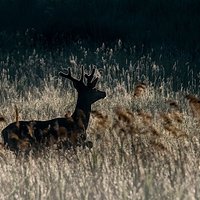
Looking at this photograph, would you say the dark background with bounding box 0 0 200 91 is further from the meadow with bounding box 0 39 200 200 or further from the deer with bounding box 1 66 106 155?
the deer with bounding box 1 66 106 155

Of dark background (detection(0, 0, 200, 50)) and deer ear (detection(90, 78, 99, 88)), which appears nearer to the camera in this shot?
deer ear (detection(90, 78, 99, 88))

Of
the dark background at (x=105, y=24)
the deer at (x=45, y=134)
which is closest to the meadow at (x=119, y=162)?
the deer at (x=45, y=134)

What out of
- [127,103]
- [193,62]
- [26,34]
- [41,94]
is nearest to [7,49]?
[26,34]

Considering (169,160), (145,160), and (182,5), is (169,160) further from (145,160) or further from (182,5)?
(182,5)

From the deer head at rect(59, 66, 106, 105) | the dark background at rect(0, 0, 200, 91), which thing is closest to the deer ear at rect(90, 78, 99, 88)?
the deer head at rect(59, 66, 106, 105)

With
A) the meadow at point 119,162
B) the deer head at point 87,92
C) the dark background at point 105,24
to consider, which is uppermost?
the dark background at point 105,24

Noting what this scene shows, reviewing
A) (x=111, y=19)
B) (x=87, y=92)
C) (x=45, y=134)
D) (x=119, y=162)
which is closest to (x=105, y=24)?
(x=111, y=19)

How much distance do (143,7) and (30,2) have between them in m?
3.64

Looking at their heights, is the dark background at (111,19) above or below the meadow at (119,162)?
above

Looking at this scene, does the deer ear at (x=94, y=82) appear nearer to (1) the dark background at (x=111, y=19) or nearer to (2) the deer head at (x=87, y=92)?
(2) the deer head at (x=87, y=92)

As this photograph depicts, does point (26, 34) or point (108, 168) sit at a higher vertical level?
point (26, 34)

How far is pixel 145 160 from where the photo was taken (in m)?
6.58

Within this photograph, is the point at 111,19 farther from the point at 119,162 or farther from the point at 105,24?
the point at 119,162

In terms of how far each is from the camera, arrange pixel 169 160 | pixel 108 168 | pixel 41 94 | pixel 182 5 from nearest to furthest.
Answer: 1. pixel 108 168
2. pixel 169 160
3. pixel 41 94
4. pixel 182 5
